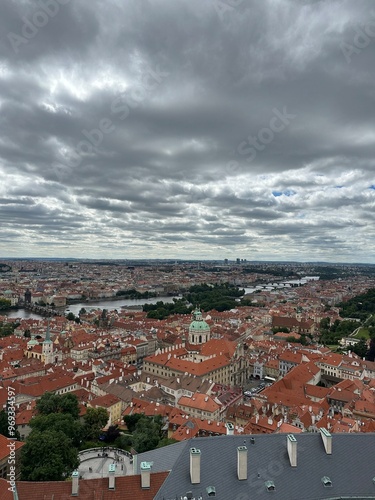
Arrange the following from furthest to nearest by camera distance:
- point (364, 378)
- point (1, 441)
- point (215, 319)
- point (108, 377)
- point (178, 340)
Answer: point (215, 319), point (178, 340), point (364, 378), point (108, 377), point (1, 441)

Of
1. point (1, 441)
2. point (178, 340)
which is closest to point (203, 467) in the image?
point (1, 441)

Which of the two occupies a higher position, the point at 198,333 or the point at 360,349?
the point at 198,333

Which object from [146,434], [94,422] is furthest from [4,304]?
[146,434]

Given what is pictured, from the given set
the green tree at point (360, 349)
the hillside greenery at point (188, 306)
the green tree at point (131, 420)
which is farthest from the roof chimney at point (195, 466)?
the hillside greenery at point (188, 306)

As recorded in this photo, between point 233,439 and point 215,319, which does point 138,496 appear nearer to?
point 233,439

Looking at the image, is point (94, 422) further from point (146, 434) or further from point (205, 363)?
point (205, 363)

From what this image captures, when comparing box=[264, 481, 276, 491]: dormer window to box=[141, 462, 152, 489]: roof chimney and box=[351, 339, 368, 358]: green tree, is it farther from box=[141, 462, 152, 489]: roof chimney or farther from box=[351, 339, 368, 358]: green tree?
box=[351, 339, 368, 358]: green tree
